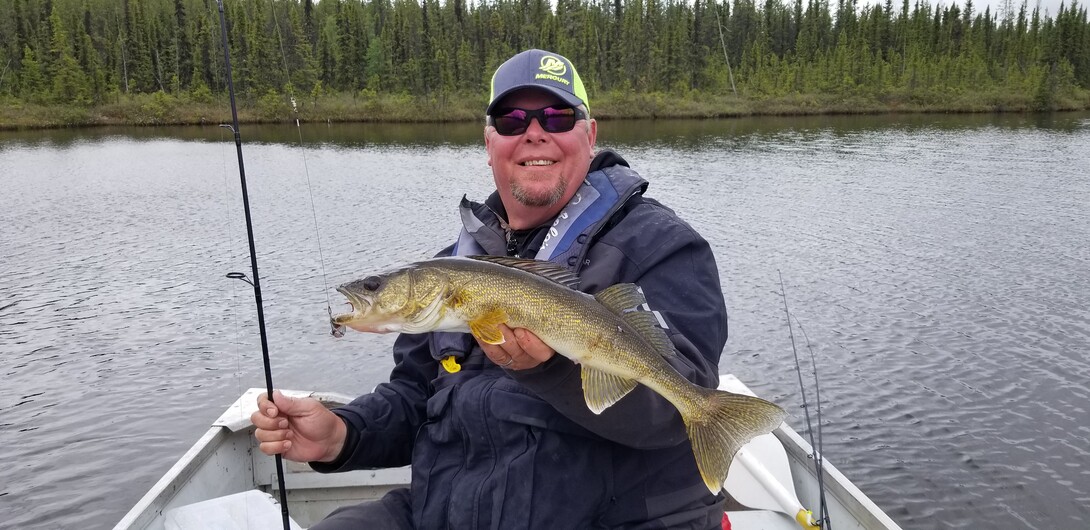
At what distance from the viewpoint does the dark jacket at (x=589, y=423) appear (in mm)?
2676

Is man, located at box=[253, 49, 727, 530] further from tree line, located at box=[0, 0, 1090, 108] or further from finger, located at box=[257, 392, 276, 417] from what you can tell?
tree line, located at box=[0, 0, 1090, 108]

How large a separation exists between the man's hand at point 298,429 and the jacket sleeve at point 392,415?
0.33ft

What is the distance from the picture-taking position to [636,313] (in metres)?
2.65

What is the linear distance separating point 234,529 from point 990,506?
7371 mm

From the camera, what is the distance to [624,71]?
8738cm

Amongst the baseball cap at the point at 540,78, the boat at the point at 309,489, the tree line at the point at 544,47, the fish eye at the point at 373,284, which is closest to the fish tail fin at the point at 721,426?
the fish eye at the point at 373,284

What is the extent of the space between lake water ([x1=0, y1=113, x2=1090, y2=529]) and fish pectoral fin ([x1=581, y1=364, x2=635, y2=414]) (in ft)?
20.8

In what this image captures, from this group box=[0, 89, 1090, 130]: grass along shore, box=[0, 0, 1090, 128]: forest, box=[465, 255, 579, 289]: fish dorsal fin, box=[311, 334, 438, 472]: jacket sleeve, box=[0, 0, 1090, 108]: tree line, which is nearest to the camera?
box=[465, 255, 579, 289]: fish dorsal fin

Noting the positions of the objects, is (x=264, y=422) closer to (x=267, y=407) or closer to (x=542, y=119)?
(x=267, y=407)

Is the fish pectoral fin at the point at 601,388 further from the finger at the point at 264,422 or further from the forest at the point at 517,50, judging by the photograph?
the forest at the point at 517,50

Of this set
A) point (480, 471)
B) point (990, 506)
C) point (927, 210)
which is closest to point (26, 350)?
point (480, 471)

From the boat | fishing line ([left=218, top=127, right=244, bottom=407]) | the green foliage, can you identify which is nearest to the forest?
the green foliage

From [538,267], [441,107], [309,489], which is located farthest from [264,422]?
[441,107]

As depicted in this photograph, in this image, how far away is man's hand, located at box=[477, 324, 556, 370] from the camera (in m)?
2.55
